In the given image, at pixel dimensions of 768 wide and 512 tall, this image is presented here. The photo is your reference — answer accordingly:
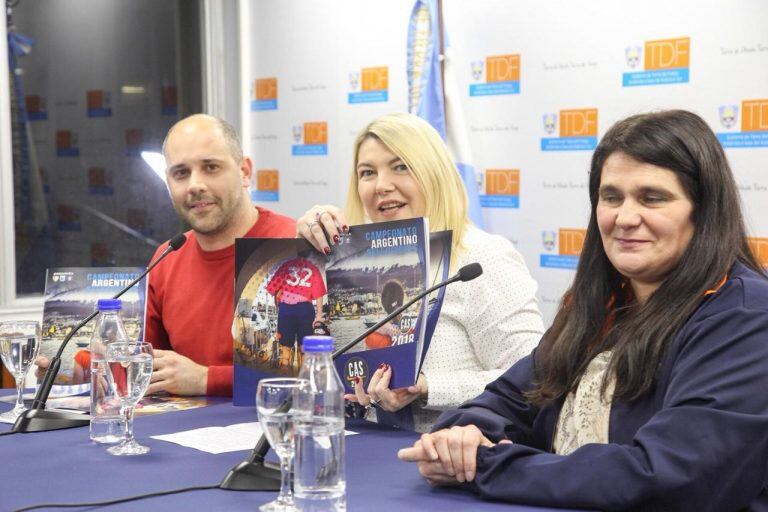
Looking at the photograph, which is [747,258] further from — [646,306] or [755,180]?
A: [755,180]

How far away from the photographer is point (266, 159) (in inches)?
229

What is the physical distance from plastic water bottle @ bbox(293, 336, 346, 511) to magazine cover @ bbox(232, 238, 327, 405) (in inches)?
28.0

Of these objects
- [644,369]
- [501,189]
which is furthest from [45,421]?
[501,189]

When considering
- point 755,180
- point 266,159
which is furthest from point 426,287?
point 266,159

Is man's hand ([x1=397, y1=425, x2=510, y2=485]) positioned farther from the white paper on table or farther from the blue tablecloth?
the white paper on table

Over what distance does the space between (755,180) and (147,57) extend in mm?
3802

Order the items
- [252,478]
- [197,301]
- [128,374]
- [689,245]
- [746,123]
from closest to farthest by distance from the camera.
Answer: [252,478] < [689,245] < [128,374] < [197,301] < [746,123]

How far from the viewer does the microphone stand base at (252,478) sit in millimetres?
1533

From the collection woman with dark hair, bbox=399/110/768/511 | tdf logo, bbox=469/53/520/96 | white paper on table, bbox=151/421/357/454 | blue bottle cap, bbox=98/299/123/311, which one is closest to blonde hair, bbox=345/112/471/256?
woman with dark hair, bbox=399/110/768/511

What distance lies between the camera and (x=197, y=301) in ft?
9.60

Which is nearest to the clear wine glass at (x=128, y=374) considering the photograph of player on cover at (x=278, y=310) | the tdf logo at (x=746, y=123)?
the photograph of player on cover at (x=278, y=310)

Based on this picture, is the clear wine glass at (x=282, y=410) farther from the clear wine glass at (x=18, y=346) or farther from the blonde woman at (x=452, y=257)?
the clear wine glass at (x=18, y=346)

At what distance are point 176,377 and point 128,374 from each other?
2.04 feet

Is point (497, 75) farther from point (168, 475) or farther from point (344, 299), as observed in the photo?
point (168, 475)
